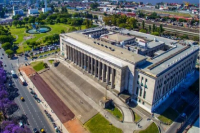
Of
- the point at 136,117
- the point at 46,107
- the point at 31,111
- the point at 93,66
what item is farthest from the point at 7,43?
the point at 136,117

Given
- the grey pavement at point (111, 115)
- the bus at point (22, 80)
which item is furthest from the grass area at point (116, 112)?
the bus at point (22, 80)

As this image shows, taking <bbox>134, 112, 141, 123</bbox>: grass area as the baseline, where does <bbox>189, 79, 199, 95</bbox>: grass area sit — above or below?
above

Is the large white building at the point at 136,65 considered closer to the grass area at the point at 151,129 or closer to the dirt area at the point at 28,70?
the grass area at the point at 151,129

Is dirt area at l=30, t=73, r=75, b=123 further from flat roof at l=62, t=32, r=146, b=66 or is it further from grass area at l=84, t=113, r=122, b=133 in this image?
flat roof at l=62, t=32, r=146, b=66

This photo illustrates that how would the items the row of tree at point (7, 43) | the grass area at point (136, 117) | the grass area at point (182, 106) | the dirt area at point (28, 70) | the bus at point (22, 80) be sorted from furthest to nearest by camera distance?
the row of tree at point (7, 43), the dirt area at point (28, 70), the bus at point (22, 80), the grass area at point (182, 106), the grass area at point (136, 117)

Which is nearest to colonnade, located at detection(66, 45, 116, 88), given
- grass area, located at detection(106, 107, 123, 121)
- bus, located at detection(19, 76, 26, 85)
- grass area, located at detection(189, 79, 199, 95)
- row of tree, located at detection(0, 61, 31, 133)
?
grass area, located at detection(106, 107, 123, 121)
